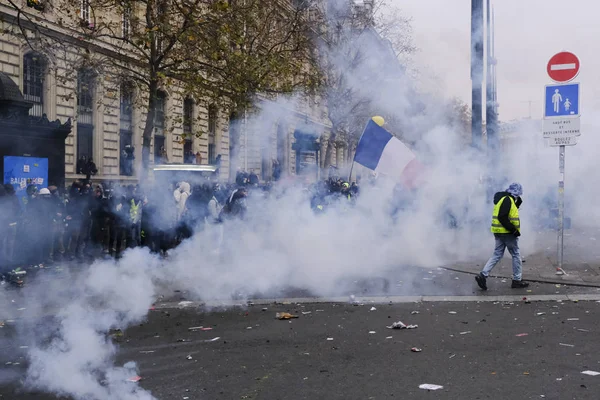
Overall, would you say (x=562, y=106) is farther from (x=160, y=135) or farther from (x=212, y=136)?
(x=160, y=135)

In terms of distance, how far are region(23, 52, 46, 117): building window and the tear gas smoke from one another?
6.90 metres

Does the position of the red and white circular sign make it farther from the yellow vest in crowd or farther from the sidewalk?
the sidewalk

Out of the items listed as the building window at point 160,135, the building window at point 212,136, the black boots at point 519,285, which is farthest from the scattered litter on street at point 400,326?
the building window at point 160,135

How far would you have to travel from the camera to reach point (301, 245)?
12852 millimetres

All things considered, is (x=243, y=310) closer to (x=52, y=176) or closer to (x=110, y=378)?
(x=110, y=378)

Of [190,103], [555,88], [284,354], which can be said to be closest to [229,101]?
[190,103]

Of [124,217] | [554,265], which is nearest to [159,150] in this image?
[124,217]

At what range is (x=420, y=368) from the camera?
214 inches

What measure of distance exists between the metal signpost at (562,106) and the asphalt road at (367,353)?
358 cm

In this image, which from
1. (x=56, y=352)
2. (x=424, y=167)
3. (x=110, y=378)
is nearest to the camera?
(x=110, y=378)

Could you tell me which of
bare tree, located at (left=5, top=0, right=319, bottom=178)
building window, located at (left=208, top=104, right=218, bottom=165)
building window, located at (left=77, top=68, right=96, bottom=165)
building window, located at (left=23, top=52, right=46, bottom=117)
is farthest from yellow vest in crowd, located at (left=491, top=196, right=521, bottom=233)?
building window, located at (left=77, top=68, right=96, bottom=165)

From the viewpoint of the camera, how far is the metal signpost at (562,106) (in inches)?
430

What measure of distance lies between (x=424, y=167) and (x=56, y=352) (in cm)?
1087

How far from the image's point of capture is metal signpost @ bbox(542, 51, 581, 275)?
10.9 metres
